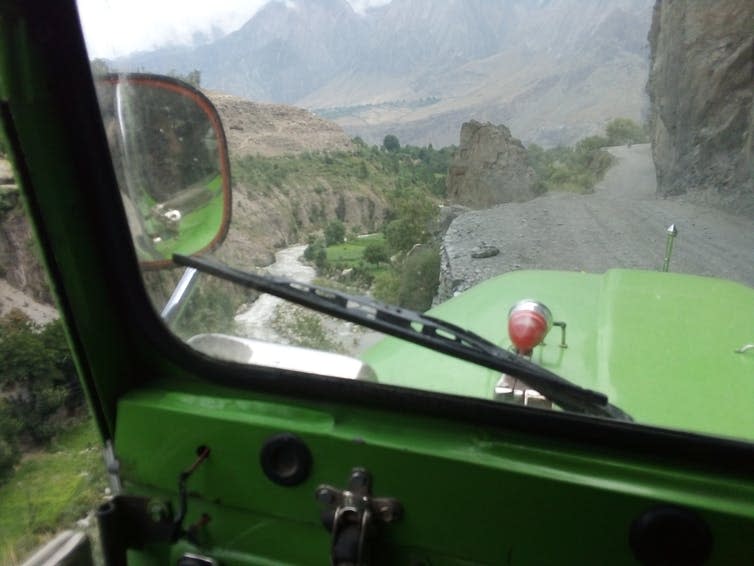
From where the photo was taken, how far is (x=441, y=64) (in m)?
1.66

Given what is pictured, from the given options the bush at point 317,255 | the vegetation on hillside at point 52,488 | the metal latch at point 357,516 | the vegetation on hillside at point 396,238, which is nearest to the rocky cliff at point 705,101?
the vegetation on hillside at point 396,238

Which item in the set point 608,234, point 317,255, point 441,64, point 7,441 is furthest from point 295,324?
point 7,441

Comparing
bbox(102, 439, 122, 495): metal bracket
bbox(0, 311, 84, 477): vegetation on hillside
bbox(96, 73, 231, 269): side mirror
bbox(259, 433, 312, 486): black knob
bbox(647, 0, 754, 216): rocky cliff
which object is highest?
bbox(647, 0, 754, 216): rocky cliff

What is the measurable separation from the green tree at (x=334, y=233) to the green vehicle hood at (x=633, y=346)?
0.25 metres

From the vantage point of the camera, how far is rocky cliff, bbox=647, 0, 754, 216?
1519 mm

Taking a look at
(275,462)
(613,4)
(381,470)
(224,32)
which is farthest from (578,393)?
(224,32)

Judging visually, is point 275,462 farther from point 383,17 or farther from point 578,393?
point 383,17

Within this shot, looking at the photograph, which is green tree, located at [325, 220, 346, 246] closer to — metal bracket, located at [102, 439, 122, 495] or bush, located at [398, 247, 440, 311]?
bush, located at [398, 247, 440, 311]

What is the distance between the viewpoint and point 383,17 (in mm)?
1605

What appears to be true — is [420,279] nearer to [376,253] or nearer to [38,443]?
[376,253]

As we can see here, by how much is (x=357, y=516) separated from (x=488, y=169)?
2.68 ft

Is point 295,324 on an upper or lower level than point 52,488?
upper

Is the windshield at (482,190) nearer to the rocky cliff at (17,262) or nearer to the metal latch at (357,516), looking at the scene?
the metal latch at (357,516)

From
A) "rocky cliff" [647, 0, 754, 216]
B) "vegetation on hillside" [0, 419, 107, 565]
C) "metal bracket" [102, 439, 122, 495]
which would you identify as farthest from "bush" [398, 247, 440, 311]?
"vegetation on hillside" [0, 419, 107, 565]
